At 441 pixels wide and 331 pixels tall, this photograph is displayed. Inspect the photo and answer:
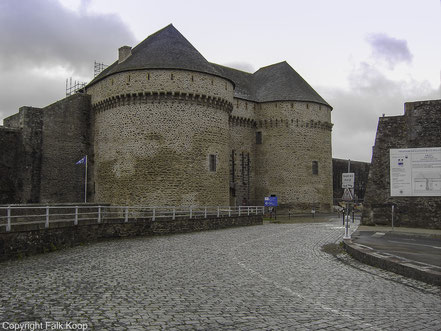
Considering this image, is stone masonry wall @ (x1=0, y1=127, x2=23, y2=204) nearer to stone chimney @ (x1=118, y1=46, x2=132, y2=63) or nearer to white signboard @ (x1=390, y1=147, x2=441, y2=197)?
stone chimney @ (x1=118, y1=46, x2=132, y2=63)

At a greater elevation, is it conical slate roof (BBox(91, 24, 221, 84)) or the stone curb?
conical slate roof (BBox(91, 24, 221, 84))

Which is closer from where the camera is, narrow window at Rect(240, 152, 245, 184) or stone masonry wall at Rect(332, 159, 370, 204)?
narrow window at Rect(240, 152, 245, 184)

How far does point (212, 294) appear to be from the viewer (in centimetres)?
667

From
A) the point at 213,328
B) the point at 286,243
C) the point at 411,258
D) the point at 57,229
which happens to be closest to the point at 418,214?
the point at 286,243

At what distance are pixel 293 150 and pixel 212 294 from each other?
104 ft

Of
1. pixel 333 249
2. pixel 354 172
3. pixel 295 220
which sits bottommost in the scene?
pixel 295 220

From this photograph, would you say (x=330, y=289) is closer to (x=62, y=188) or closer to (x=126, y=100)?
(x=126, y=100)

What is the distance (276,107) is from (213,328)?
112ft

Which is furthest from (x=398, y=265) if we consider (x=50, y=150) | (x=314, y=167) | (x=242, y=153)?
(x=314, y=167)

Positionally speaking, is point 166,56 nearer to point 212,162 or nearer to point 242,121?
point 212,162

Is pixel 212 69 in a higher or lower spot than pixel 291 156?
higher

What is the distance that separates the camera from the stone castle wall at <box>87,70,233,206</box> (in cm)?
2600

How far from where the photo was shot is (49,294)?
6477 millimetres

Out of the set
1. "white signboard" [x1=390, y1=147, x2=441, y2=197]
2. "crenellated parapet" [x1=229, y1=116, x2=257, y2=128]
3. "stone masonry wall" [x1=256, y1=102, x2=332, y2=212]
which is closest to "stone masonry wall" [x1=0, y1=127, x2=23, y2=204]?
"crenellated parapet" [x1=229, y1=116, x2=257, y2=128]
